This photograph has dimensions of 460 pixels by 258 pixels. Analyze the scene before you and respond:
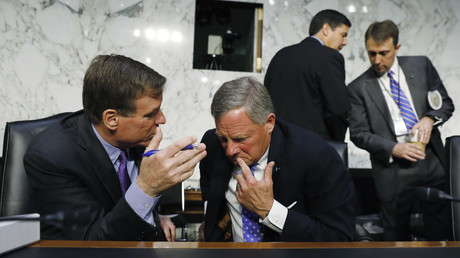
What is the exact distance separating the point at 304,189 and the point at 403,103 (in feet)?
4.25

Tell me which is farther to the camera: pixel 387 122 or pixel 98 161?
pixel 387 122

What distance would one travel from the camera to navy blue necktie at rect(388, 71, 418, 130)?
2508mm

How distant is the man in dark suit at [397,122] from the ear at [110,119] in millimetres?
1529

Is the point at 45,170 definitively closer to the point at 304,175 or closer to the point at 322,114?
the point at 304,175

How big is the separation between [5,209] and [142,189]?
0.48m

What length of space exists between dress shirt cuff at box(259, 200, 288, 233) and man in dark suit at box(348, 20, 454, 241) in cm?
124

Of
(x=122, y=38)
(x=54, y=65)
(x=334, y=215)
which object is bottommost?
(x=334, y=215)

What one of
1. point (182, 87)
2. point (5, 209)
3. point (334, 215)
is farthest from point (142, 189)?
point (182, 87)

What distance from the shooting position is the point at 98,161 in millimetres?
1405

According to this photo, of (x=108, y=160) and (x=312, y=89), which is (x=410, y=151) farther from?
(x=108, y=160)

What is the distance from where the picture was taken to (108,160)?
1.42 m

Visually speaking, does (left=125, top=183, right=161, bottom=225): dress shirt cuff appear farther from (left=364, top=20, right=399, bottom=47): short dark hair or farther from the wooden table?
(left=364, top=20, right=399, bottom=47): short dark hair

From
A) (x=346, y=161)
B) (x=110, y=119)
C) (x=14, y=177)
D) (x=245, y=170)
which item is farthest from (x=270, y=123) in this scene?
(x=14, y=177)

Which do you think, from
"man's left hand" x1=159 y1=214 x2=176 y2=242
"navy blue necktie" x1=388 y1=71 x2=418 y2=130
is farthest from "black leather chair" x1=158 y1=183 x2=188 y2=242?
"navy blue necktie" x1=388 y1=71 x2=418 y2=130
